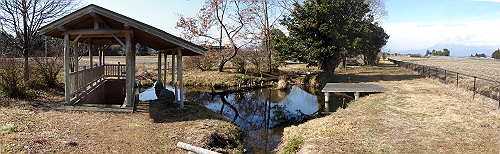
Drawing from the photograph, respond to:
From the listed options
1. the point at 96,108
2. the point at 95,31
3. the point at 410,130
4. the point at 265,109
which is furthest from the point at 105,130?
the point at 265,109

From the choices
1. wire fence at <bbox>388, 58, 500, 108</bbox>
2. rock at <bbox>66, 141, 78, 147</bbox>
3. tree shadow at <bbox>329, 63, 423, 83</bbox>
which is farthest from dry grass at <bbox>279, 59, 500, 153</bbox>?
tree shadow at <bbox>329, 63, 423, 83</bbox>

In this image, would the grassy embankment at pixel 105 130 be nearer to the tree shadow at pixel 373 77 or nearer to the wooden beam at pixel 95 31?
the wooden beam at pixel 95 31

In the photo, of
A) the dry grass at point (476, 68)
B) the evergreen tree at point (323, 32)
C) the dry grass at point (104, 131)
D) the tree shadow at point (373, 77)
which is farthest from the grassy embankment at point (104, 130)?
the dry grass at point (476, 68)

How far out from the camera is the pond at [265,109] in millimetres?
9445

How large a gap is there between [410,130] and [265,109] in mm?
7681

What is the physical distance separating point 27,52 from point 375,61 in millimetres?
42958

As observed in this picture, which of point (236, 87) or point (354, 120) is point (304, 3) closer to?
point (236, 87)

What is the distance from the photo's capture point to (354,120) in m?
9.27

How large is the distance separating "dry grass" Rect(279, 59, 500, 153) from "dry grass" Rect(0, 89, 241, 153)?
228 centimetres

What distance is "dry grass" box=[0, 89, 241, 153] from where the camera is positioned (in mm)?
6305

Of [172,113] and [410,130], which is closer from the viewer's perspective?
[410,130]

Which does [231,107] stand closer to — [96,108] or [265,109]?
[265,109]

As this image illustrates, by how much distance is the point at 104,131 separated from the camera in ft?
24.6

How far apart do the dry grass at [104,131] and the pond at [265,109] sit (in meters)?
0.95
